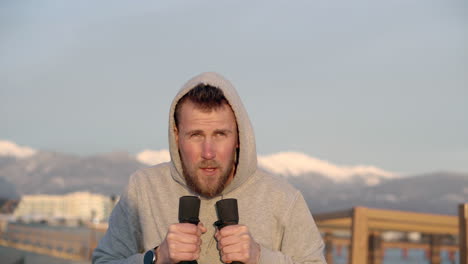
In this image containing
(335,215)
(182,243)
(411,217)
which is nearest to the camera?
(182,243)

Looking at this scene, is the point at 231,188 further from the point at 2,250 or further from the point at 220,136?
the point at 2,250

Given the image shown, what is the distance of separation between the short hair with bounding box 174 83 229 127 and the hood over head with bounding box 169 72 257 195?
0.02 meters

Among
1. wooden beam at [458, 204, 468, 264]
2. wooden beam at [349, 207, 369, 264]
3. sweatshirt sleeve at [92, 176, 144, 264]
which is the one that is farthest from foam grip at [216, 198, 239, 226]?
wooden beam at [349, 207, 369, 264]

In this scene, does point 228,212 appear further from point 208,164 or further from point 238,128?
point 238,128

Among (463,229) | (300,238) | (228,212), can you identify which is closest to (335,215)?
(463,229)

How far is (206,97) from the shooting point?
2797mm

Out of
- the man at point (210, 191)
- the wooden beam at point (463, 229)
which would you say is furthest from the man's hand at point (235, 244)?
the wooden beam at point (463, 229)

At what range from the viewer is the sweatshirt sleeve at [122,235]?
290 cm

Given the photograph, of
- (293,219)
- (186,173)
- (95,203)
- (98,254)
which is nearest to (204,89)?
(186,173)

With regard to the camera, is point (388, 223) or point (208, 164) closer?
point (208, 164)

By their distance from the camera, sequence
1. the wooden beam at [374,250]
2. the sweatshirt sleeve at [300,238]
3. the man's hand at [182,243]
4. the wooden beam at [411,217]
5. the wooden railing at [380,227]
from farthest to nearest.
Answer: the wooden beam at [374,250], the wooden beam at [411,217], the wooden railing at [380,227], the sweatshirt sleeve at [300,238], the man's hand at [182,243]

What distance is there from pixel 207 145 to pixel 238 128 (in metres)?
0.22

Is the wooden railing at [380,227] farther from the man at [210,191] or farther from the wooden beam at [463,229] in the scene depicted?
the man at [210,191]

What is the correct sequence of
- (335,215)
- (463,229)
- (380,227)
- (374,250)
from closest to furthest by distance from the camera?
(463,229) → (380,227) → (335,215) → (374,250)
